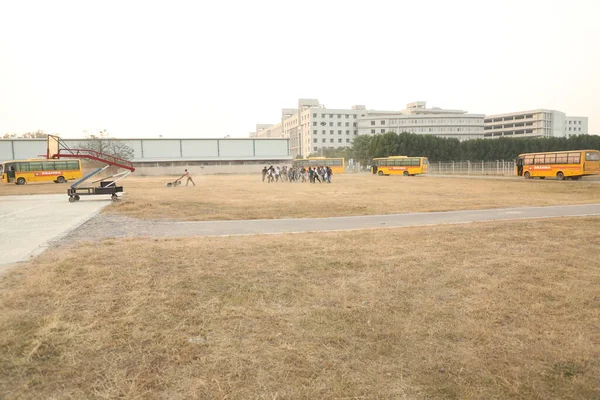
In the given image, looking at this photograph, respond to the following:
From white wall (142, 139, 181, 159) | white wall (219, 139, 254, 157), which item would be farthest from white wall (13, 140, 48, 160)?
white wall (219, 139, 254, 157)

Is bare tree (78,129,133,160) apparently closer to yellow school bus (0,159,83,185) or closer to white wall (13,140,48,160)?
white wall (13,140,48,160)

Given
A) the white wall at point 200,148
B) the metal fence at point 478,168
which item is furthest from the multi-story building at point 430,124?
the white wall at point 200,148

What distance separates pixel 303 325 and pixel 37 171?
133ft

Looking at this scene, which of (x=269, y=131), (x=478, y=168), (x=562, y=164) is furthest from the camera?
(x=269, y=131)

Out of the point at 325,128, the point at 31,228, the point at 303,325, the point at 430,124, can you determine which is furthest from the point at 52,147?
the point at 430,124

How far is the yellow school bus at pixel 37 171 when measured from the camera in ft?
117

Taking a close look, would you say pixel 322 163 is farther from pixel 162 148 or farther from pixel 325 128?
pixel 325 128

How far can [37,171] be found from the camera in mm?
36031

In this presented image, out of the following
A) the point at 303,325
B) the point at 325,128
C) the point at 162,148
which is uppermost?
the point at 325,128

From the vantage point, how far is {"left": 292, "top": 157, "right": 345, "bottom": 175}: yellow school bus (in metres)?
54.4

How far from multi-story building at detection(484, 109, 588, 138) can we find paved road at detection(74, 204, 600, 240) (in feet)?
343

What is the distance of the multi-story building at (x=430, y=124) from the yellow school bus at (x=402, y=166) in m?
57.9

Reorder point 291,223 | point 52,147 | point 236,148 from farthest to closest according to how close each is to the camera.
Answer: point 236,148 → point 52,147 → point 291,223

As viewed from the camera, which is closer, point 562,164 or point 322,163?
point 562,164
